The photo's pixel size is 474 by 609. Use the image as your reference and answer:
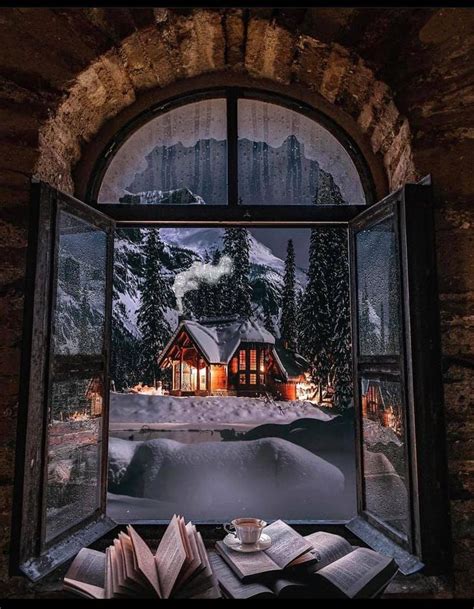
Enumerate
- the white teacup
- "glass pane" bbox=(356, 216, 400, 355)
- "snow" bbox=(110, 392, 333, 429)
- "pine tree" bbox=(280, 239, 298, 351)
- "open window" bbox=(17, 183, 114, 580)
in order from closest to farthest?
1. "open window" bbox=(17, 183, 114, 580)
2. the white teacup
3. "glass pane" bbox=(356, 216, 400, 355)
4. "snow" bbox=(110, 392, 333, 429)
5. "pine tree" bbox=(280, 239, 298, 351)

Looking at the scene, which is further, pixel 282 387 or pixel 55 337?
pixel 282 387

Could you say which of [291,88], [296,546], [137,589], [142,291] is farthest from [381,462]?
[142,291]

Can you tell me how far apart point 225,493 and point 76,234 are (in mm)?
2152

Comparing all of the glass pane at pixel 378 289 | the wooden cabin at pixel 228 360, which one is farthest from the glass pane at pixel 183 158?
the wooden cabin at pixel 228 360

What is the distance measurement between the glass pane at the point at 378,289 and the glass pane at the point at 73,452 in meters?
1.20

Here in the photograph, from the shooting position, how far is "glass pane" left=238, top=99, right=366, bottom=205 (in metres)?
2.20

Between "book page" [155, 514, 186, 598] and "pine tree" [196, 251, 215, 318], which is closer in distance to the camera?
"book page" [155, 514, 186, 598]

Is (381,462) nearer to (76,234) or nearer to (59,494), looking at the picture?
(59,494)

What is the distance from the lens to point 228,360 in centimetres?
337

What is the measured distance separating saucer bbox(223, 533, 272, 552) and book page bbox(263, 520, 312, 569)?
0.06ft

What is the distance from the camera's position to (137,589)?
53.2 inches

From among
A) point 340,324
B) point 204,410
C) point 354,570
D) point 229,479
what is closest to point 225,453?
point 229,479

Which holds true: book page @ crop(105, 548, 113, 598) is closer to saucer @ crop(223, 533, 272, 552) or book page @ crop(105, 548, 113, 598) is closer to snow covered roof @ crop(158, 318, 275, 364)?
saucer @ crop(223, 533, 272, 552)

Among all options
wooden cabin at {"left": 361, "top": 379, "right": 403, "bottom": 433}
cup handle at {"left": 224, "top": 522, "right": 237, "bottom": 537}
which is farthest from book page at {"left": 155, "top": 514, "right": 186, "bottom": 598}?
wooden cabin at {"left": 361, "top": 379, "right": 403, "bottom": 433}
